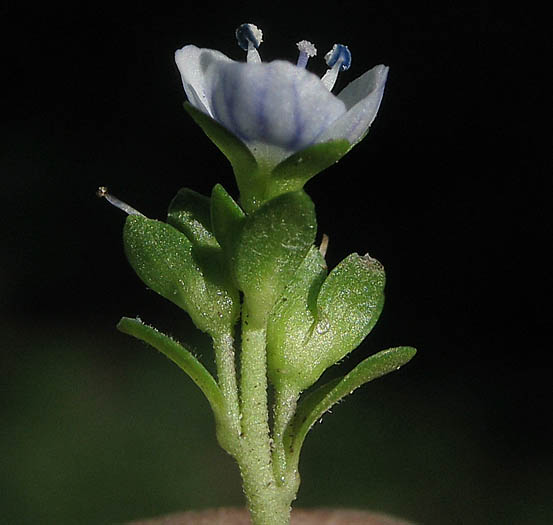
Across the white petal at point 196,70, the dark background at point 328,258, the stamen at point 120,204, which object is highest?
the dark background at point 328,258

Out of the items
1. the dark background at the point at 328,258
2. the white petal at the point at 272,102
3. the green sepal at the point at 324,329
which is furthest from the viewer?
the dark background at the point at 328,258

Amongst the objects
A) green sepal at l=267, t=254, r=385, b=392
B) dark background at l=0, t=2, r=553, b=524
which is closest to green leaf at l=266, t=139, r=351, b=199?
green sepal at l=267, t=254, r=385, b=392

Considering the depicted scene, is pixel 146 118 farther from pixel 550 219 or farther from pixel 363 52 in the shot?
pixel 550 219

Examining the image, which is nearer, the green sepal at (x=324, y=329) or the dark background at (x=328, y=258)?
the green sepal at (x=324, y=329)

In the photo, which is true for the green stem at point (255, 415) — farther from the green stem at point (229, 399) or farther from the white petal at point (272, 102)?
the white petal at point (272, 102)

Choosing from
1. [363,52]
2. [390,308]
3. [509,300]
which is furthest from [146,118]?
[509,300]

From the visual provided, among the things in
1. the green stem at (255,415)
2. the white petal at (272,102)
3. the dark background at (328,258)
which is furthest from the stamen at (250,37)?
the dark background at (328,258)

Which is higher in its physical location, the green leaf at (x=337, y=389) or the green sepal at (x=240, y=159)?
the green sepal at (x=240, y=159)
